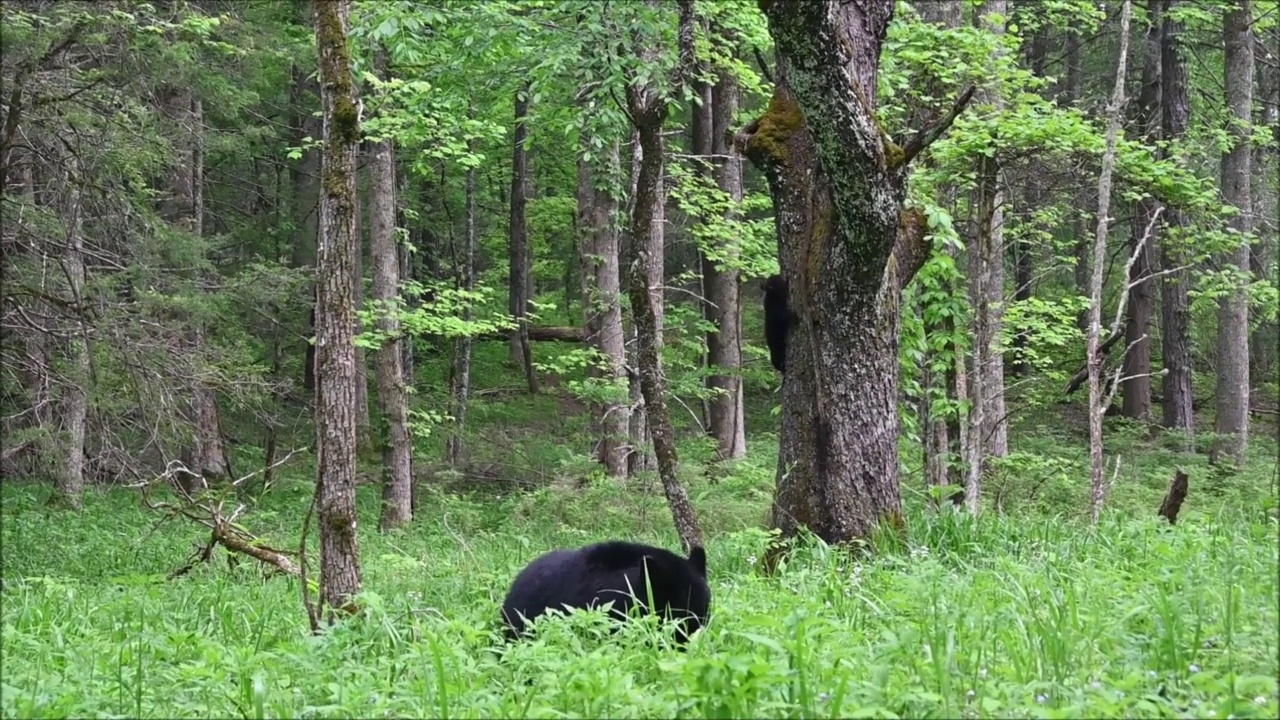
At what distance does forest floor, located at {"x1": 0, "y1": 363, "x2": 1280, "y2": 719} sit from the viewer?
2.79 metres

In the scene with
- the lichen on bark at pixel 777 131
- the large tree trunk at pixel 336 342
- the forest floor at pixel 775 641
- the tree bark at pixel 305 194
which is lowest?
the forest floor at pixel 775 641

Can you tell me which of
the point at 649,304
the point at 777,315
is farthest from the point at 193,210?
the point at 777,315

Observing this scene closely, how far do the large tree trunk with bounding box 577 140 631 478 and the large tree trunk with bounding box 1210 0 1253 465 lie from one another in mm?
10714

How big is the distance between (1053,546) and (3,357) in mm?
9729

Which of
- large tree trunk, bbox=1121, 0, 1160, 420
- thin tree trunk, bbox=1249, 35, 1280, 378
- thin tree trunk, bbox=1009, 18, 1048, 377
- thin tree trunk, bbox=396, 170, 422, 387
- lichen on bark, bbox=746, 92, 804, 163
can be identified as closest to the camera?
lichen on bark, bbox=746, 92, 804, 163

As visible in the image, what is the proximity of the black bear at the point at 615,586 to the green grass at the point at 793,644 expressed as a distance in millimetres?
141

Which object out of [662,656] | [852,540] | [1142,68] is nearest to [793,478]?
[852,540]

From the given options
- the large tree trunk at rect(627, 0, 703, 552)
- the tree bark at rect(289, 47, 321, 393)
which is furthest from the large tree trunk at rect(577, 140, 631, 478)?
the tree bark at rect(289, 47, 321, 393)

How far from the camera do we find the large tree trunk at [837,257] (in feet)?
18.7

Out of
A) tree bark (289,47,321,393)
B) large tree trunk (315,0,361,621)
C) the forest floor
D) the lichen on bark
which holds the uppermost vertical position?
tree bark (289,47,321,393)

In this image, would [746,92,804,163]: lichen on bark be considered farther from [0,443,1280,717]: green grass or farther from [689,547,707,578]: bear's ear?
[689,547,707,578]: bear's ear

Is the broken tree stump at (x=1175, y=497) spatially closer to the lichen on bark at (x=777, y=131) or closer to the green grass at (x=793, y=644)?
the green grass at (x=793, y=644)

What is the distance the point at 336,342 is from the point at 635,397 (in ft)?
28.2

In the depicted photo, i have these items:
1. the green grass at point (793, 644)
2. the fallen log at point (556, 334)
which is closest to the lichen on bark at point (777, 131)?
the green grass at point (793, 644)
